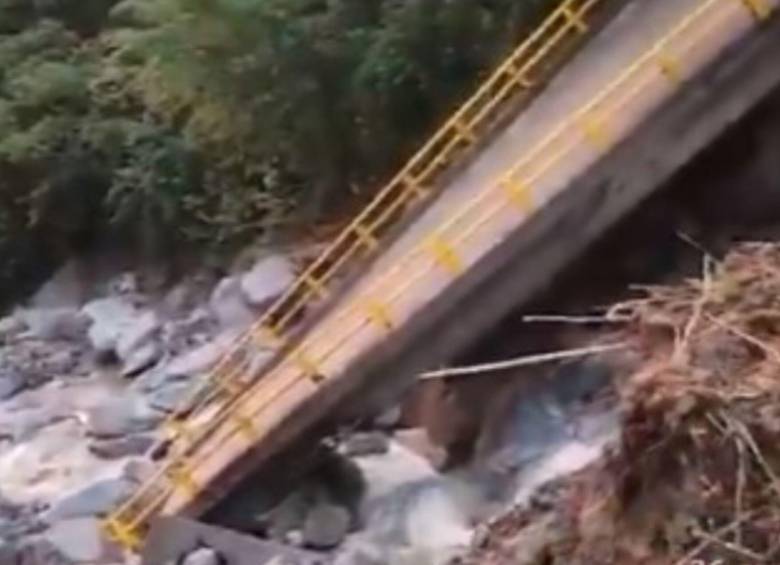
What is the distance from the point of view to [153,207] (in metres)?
10.4

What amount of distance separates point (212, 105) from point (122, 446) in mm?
1596

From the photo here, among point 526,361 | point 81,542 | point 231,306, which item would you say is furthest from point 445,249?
point 231,306

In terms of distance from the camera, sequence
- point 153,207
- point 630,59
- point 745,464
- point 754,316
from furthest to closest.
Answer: point 153,207
point 630,59
point 754,316
point 745,464

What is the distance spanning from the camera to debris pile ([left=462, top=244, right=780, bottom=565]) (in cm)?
471

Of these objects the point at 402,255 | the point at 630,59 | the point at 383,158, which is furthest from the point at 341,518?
the point at 383,158

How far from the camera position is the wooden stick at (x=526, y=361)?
5723mm

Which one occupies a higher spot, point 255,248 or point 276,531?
point 255,248

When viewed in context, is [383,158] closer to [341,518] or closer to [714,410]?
[341,518]

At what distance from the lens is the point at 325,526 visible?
698cm

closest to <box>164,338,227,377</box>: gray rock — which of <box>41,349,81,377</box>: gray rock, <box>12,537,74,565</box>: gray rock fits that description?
<box>41,349,81,377</box>: gray rock

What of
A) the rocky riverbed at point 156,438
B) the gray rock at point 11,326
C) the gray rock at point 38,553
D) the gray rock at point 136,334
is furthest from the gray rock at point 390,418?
the gray rock at point 11,326

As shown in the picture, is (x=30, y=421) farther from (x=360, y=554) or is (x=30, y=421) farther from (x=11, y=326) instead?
(x=360, y=554)

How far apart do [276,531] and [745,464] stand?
2.64m

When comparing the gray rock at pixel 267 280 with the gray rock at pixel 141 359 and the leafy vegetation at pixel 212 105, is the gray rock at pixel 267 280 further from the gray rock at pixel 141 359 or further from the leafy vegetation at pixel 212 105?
the gray rock at pixel 141 359
